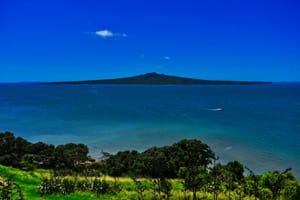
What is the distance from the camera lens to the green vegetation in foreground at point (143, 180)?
53.2ft

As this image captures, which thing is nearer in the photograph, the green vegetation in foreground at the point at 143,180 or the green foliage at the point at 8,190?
the green foliage at the point at 8,190

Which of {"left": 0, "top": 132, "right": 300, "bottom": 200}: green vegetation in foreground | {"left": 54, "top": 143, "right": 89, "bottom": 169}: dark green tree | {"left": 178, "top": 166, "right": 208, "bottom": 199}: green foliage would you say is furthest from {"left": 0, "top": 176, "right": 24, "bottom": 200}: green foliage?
{"left": 54, "top": 143, "right": 89, "bottom": 169}: dark green tree

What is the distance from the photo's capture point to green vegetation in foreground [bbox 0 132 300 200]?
1622cm

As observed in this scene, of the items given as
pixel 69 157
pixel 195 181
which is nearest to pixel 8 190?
pixel 195 181

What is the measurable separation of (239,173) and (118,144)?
81.3 ft

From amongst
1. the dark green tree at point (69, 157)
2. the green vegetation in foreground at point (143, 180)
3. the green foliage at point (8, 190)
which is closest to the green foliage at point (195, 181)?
the green vegetation in foreground at point (143, 180)

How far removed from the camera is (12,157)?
31422mm

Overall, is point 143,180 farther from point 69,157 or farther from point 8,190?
point 8,190

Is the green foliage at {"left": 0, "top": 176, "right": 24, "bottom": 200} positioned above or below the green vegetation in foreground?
above

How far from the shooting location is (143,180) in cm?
2302

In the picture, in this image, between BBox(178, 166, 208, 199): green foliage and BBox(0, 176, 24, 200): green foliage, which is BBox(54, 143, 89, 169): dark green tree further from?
BBox(0, 176, 24, 200): green foliage

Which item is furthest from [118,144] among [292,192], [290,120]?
[290,120]

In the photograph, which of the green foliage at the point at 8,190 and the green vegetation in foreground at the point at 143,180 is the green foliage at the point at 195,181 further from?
the green foliage at the point at 8,190

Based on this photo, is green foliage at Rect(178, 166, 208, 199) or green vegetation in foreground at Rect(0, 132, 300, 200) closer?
green vegetation in foreground at Rect(0, 132, 300, 200)
